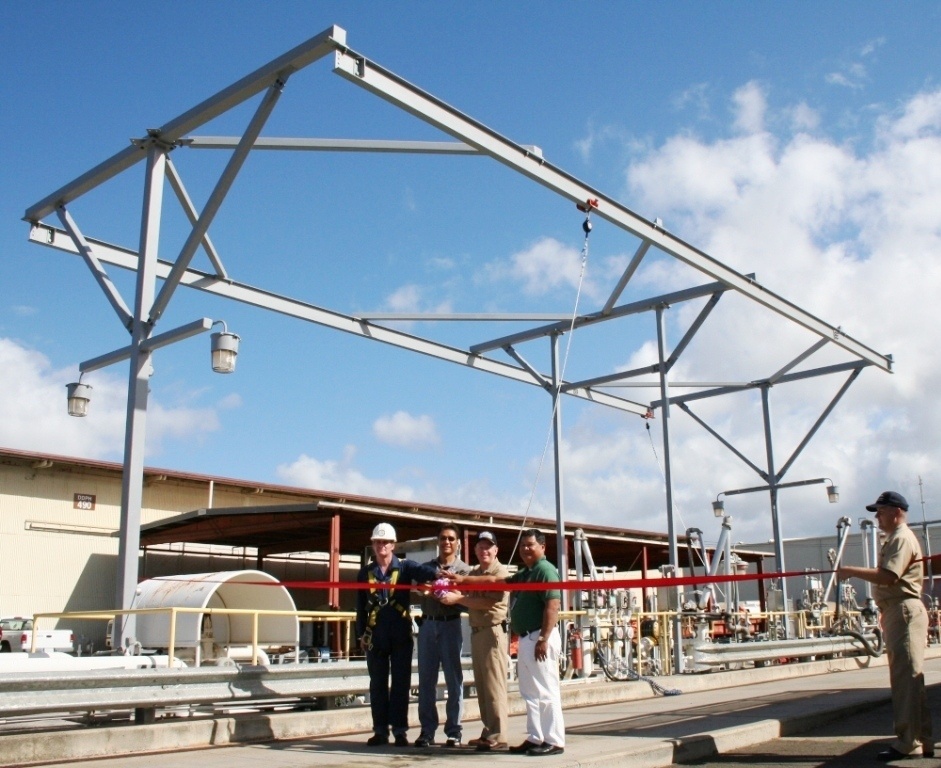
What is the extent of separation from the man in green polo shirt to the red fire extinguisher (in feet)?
26.1

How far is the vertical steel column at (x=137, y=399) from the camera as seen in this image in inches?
358

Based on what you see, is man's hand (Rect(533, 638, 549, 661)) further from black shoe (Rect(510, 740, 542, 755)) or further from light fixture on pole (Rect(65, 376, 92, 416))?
light fixture on pole (Rect(65, 376, 92, 416))

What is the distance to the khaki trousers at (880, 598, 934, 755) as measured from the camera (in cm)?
668

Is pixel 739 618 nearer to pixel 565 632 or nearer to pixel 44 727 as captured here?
pixel 565 632

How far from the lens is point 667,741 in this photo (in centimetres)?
734

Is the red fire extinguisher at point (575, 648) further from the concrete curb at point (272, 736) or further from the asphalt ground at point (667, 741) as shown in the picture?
the concrete curb at point (272, 736)

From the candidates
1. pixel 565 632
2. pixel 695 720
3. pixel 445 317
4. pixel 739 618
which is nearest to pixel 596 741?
pixel 695 720

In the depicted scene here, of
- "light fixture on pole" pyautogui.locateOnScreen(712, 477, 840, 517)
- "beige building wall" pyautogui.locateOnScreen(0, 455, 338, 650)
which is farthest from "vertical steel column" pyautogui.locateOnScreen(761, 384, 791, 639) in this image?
"beige building wall" pyautogui.locateOnScreen(0, 455, 338, 650)

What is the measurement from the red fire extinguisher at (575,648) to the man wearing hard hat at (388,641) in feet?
24.4

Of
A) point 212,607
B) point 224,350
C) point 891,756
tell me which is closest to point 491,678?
point 891,756

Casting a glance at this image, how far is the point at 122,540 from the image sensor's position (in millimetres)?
9203

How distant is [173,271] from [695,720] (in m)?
6.53

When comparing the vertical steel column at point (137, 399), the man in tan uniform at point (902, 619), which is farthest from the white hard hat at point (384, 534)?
the man in tan uniform at point (902, 619)

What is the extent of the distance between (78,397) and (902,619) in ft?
27.5
